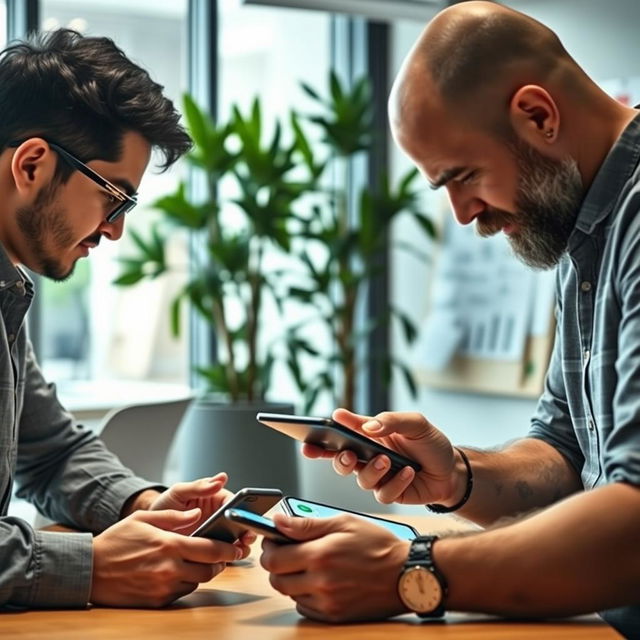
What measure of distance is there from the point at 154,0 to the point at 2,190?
3315mm

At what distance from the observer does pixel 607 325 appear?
5.88ft

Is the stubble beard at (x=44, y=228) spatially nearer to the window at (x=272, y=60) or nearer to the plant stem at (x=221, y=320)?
the plant stem at (x=221, y=320)

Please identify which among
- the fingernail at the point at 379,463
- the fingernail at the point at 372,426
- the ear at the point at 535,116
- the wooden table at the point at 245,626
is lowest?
the wooden table at the point at 245,626

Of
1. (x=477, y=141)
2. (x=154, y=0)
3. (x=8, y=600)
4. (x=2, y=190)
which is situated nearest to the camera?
(x=8, y=600)

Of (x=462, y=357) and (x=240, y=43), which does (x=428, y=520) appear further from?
(x=240, y=43)

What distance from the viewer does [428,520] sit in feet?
7.46

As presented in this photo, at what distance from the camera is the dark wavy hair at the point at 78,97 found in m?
2.08

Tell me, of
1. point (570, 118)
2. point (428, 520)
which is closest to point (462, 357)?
point (428, 520)

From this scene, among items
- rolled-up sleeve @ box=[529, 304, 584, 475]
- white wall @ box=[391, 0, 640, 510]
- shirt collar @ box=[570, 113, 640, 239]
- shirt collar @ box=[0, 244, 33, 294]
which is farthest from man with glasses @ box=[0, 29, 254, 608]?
white wall @ box=[391, 0, 640, 510]

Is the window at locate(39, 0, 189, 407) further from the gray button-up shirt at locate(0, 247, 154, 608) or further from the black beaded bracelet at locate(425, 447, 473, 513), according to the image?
the black beaded bracelet at locate(425, 447, 473, 513)

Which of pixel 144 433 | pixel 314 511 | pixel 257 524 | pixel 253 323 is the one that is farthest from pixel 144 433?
pixel 253 323

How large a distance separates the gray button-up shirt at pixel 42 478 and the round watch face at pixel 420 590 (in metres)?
0.47

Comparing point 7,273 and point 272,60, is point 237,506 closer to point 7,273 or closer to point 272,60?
point 7,273

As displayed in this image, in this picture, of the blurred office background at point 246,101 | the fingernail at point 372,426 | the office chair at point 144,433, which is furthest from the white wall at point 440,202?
the fingernail at point 372,426
